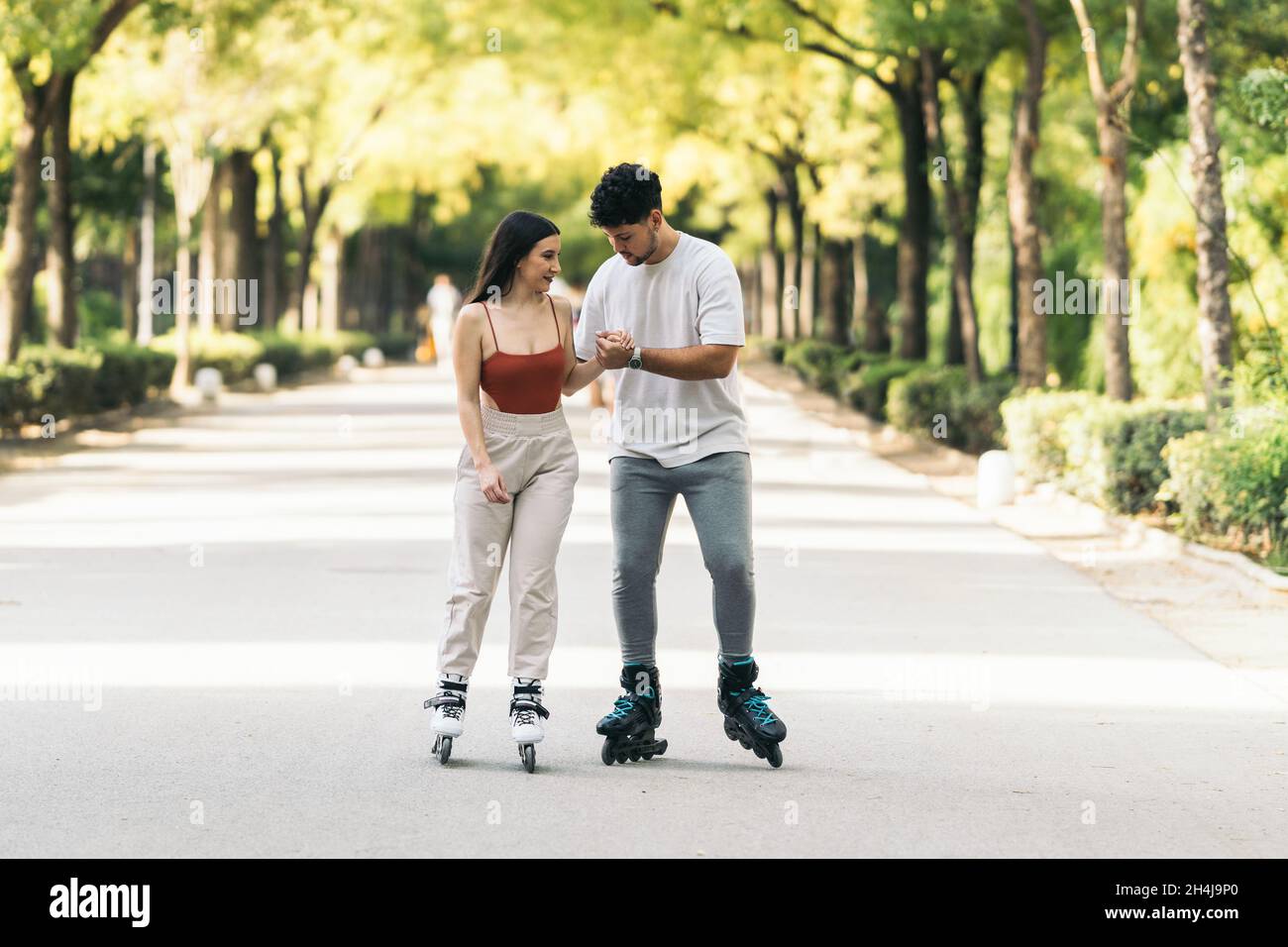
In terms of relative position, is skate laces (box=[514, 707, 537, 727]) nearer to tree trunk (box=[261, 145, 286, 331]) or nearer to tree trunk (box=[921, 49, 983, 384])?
tree trunk (box=[921, 49, 983, 384])

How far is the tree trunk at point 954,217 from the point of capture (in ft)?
90.4

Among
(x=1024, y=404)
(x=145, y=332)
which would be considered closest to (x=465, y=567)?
(x=1024, y=404)

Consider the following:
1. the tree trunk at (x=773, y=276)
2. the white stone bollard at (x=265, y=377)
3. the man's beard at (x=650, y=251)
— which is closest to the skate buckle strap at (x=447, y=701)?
the man's beard at (x=650, y=251)

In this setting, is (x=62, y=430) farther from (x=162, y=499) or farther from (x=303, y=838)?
(x=303, y=838)

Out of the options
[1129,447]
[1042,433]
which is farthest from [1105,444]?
[1042,433]

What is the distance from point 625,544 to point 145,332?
34948mm

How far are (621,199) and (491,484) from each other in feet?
3.60

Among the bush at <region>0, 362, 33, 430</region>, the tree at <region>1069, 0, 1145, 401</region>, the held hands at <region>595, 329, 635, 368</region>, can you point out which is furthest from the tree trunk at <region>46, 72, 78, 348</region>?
the held hands at <region>595, 329, 635, 368</region>

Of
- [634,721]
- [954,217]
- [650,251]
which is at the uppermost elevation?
[954,217]

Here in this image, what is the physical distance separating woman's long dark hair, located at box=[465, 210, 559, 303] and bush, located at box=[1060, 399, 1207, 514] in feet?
32.8

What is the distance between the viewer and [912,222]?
32562 millimetres

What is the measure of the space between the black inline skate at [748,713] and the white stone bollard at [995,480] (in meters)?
11.8

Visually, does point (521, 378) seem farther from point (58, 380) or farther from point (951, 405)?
point (58, 380)
